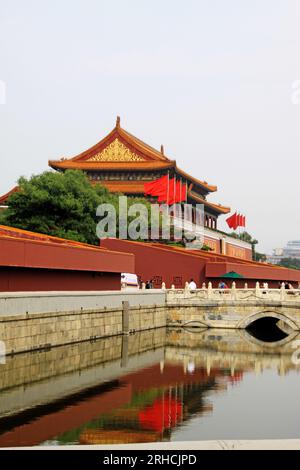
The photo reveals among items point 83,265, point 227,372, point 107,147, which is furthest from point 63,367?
point 107,147

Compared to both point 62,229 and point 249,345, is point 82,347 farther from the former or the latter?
point 62,229

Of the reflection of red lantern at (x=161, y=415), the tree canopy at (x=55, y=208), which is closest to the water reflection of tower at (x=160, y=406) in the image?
the reflection of red lantern at (x=161, y=415)

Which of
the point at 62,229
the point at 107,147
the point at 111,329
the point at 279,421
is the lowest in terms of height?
the point at 279,421

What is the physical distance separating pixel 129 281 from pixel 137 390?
19315 millimetres

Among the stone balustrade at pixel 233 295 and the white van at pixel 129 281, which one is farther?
the white van at pixel 129 281

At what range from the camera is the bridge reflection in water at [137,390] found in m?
17.4

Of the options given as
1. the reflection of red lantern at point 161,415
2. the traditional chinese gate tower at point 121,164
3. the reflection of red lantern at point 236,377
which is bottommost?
the reflection of red lantern at point 161,415

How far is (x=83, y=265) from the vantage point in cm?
3297

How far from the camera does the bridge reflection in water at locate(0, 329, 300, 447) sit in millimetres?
17391

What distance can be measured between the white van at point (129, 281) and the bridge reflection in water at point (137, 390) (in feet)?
21.9

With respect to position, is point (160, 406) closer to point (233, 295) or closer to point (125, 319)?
point (125, 319)

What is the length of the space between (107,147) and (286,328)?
31.8m

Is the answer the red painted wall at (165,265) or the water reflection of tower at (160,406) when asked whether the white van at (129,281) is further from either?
the water reflection of tower at (160,406)
